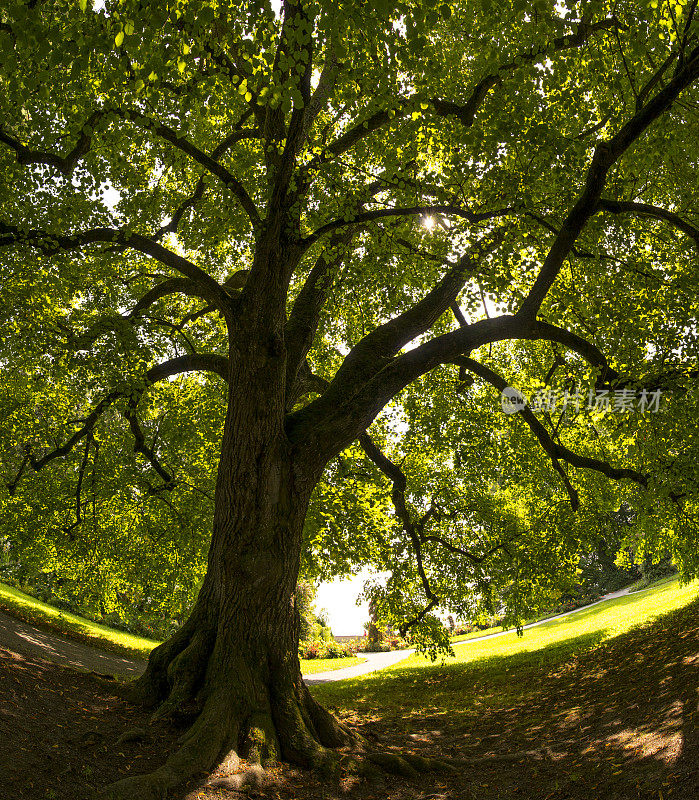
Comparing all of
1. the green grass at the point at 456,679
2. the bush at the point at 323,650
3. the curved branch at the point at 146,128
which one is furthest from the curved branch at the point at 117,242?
the bush at the point at 323,650

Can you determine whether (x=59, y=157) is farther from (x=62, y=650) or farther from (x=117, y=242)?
(x=62, y=650)

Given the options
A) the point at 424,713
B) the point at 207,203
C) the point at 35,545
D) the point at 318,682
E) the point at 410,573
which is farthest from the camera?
the point at 318,682

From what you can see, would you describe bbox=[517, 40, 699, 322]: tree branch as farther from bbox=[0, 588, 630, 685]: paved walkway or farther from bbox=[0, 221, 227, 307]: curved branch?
bbox=[0, 588, 630, 685]: paved walkway

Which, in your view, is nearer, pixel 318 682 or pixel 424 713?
pixel 424 713

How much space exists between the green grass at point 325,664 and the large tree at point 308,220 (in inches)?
457

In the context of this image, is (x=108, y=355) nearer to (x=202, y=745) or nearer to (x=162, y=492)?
(x=162, y=492)

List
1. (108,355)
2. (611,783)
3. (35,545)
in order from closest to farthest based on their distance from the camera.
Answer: (611,783) < (108,355) < (35,545)

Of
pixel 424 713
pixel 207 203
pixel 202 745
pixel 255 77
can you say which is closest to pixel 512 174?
pixel 255 77

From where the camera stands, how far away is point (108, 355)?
10008mm

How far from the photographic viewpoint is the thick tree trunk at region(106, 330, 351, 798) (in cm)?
616

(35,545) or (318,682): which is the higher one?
(35,545)

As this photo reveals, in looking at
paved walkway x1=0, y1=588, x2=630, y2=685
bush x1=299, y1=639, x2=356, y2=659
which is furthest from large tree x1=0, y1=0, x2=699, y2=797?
bush x1=299, y1=639, x2=356, y2=659

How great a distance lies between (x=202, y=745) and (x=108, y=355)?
6.72 m

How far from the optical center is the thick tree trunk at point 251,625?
616cm
